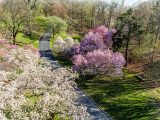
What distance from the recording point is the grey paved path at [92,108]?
41.0 meters

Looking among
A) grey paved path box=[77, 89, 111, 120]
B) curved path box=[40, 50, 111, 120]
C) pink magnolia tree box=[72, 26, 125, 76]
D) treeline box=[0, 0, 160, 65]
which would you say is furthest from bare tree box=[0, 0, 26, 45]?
A: grey paved path box=[77, 89, 111, 120]

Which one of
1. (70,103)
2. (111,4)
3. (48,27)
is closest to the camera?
(70,103)

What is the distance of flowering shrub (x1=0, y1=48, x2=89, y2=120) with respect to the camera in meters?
24.3

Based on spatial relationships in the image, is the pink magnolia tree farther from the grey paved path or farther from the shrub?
the shrub

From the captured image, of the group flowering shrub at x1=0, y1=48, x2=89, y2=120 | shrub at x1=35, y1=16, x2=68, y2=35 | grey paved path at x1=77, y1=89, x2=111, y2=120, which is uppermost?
shrub at x1=35, y1=16, x2=68, y2=35

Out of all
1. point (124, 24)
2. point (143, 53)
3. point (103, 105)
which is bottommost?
point (103, 105)

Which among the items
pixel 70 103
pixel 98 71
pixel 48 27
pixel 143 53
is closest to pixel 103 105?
pixel 98 71

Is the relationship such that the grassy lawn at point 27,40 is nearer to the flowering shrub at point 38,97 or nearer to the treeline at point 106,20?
the treeline at point 106,20

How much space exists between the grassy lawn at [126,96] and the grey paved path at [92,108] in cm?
88

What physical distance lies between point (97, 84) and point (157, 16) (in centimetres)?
2339

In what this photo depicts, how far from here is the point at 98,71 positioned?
5594 centimetres

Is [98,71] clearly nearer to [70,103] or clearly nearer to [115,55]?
[115,55]

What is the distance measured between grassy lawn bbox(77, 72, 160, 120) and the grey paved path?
88cm

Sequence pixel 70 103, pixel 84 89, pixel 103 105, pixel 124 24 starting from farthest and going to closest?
pixel 124 24 < pixel 84 89 < pixel 103 105 < pixel 70 103
